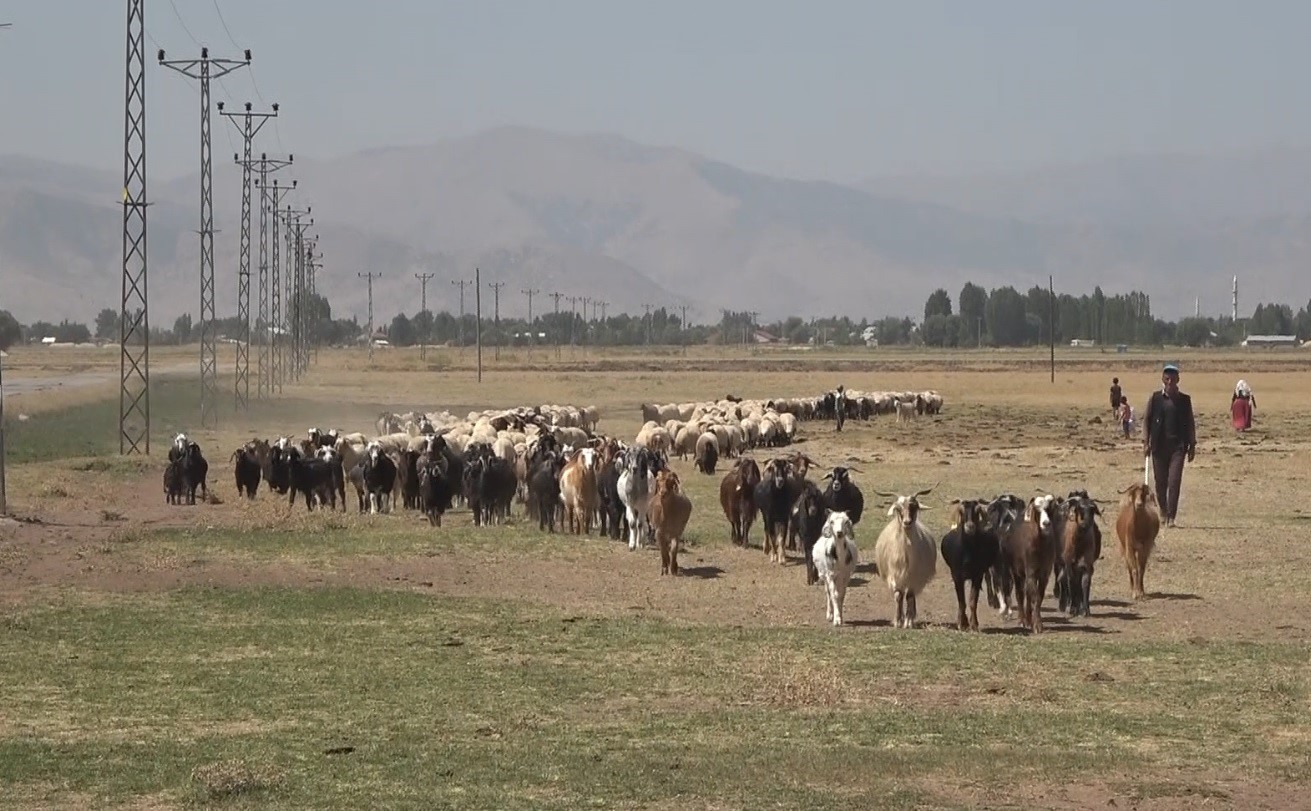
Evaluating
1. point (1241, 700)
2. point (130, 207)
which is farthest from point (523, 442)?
point (1241, 700)

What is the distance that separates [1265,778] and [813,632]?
7.18 m

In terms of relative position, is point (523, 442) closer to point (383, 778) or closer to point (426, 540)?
point (426, 540)

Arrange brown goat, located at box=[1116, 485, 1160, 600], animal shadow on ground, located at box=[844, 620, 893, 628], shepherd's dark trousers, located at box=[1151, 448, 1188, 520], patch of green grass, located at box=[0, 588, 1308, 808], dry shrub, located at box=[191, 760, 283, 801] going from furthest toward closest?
shepherd's dark trousers, located at box=[1151, 448, 1188, 520] → brown goat, located at box=[1116, 485, 1160, 600] → animal shadow on ground, located at box=[844, 620, 893, 628] → patch of green grass, located at box=[0, 588, 1308, 808] → dry shrub, located at box=[191, 760, 283, 801]

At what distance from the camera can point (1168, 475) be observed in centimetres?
2911

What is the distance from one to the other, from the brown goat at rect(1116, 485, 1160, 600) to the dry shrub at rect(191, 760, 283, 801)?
11.9 meters

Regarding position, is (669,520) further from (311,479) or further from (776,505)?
(311,479)

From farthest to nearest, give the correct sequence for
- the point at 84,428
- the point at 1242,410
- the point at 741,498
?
the point at 84,428 → the point at 1242,410 → the point at 741,498

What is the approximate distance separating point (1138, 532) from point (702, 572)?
595cm

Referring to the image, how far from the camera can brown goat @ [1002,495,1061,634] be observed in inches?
786

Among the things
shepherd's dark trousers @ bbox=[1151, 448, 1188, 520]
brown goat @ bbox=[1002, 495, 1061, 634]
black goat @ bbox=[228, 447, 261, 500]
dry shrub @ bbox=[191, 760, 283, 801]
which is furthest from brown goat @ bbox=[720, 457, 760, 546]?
dry shrub @ bbox=[191, 760, 283, 801]

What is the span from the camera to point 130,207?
159ft

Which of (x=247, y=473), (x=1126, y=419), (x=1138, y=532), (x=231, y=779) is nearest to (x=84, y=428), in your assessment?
(x=247, y=473)

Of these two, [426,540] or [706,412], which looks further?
[706,412]

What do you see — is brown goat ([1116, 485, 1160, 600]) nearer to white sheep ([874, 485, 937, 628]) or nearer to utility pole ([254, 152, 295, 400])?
white sheep ([874, 485, 937, 628])
